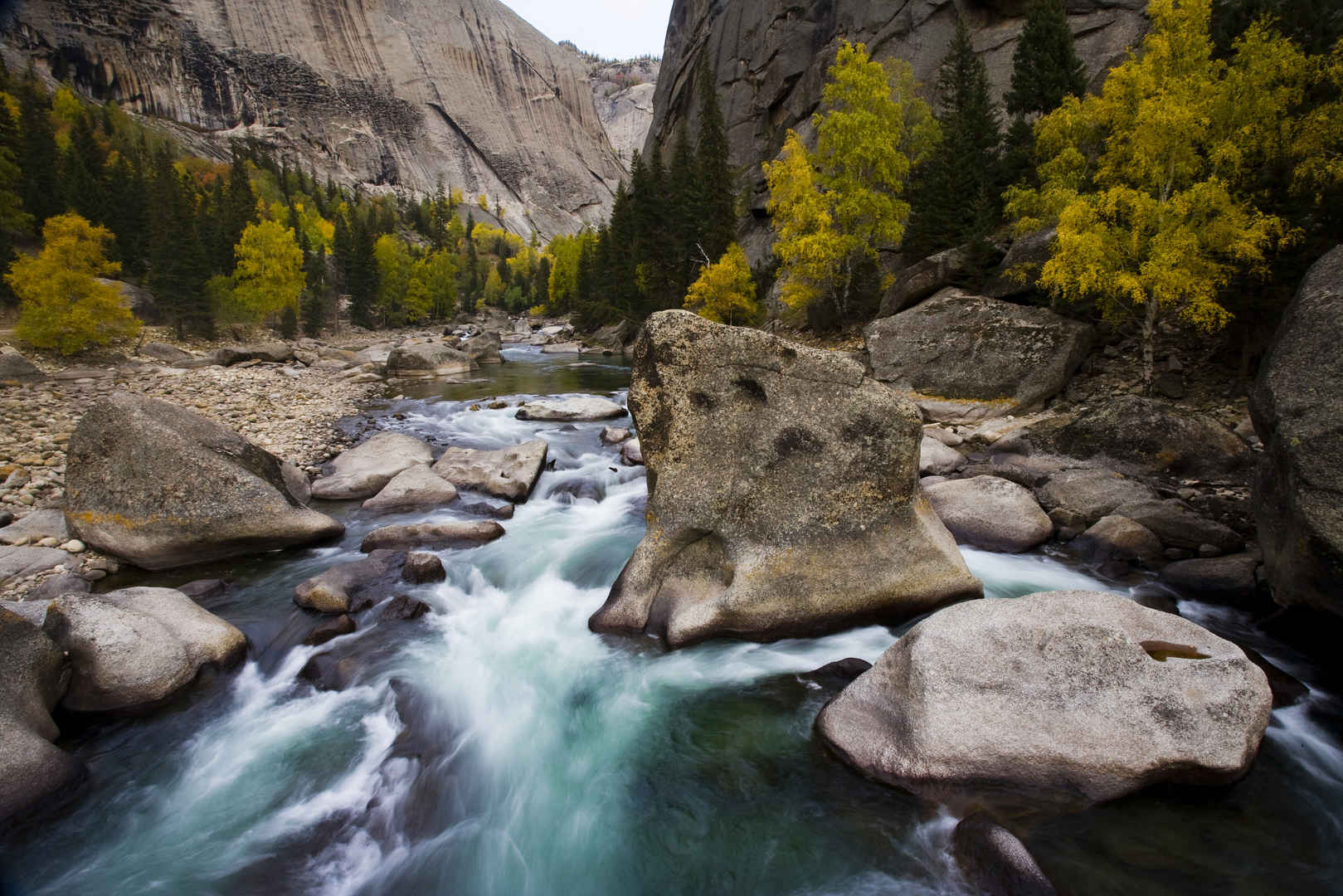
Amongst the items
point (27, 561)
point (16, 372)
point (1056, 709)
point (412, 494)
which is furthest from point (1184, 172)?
point (16, 372)

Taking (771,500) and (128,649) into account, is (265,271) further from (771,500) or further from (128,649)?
(771,500)

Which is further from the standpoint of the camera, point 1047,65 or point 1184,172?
point 1047,65

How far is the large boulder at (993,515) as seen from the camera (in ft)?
30.9

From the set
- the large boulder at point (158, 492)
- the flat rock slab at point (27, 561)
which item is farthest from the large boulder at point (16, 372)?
the flat rock slab at point (27, 561)

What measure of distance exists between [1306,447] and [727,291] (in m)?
30.2

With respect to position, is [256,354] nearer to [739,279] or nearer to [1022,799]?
[739,279]

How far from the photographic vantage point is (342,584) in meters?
8.43

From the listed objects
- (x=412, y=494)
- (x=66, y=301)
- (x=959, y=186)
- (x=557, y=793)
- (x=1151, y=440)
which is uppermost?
(x=959, y=186)

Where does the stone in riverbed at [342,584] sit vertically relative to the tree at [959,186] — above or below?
below

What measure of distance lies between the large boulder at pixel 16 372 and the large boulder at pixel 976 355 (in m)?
28.6

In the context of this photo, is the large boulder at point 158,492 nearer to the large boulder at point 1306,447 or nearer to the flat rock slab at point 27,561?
the flat rock slab at point 27,561

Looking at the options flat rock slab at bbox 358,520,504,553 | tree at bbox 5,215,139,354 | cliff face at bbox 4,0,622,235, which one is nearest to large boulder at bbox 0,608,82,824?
flat rock slab at bbox 358,520,504,553

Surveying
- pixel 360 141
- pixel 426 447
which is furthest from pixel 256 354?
pixel 360 141

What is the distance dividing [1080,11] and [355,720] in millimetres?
47482
